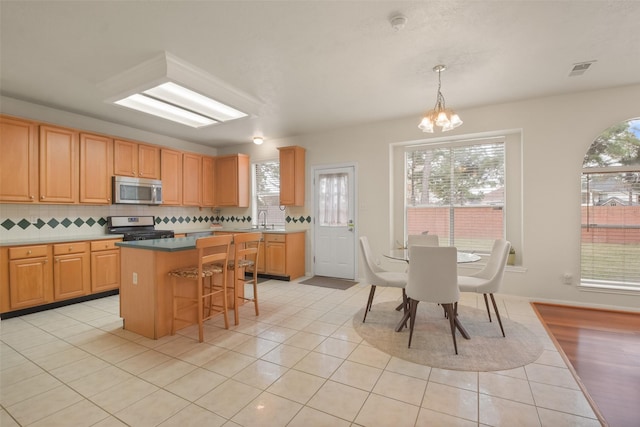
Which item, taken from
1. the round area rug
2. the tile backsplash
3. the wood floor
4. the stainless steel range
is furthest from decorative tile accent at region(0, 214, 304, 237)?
the wood floor

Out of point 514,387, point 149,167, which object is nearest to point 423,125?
point 514,387

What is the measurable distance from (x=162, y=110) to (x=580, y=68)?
4.86m

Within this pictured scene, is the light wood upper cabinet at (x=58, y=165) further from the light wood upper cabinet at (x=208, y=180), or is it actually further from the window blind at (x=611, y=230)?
the window blind at (x=611, y=230)

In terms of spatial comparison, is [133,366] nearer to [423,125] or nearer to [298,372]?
[298,372]

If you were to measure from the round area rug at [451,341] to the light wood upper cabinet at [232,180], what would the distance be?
3807 mm

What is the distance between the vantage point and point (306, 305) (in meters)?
3.90

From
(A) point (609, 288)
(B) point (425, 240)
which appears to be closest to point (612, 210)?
(A) point (609, 288)

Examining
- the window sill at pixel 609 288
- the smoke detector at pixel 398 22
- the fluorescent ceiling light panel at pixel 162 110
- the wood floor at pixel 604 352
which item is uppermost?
the smoke detector at pixel 398 22

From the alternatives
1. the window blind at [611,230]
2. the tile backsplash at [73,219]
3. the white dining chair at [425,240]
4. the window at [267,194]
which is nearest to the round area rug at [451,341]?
the white dining chair at [425,240]

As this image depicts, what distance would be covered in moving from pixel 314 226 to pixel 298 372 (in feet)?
11.6

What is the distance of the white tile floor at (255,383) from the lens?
A: 178cm

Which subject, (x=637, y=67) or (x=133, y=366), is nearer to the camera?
(x=133, y=366)

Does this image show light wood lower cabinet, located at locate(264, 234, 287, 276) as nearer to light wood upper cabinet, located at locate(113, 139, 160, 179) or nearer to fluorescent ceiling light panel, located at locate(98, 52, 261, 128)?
fluorescent ceiling light panel, located at locate(98, 52, 261, 128)

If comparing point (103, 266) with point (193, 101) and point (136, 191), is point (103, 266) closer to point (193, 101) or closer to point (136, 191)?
point (136, 191)
